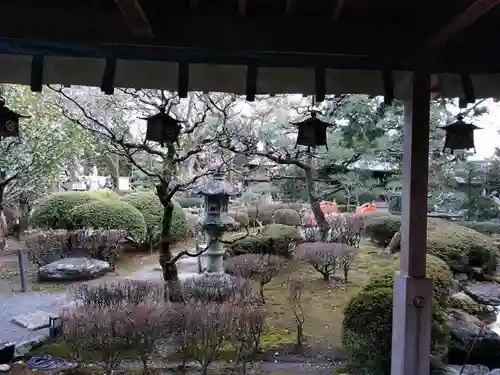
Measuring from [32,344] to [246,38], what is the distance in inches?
151

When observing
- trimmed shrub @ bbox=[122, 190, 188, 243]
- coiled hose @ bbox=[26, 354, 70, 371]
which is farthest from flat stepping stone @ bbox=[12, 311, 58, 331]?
trimmed shrub @ bbox=[122, 190, 188, 243]

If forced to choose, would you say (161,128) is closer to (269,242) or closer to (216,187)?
(216,187)

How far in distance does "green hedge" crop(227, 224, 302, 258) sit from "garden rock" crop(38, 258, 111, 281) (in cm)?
222

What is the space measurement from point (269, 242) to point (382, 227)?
9.33 ft

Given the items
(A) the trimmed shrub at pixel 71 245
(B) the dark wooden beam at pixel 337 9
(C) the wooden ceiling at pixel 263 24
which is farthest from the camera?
(A) the trimmed shrub at pixel 71 245

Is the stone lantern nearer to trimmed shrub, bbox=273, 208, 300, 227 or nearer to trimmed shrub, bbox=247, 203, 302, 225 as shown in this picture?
trimmed shrub, bbox=273, 208, 300, 227

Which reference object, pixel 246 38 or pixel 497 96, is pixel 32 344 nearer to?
pixel 246 38

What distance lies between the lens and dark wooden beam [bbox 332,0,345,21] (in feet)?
7.26

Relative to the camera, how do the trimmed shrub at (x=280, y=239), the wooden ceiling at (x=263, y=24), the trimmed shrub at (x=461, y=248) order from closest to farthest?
the wooden ceiling at (x=263, y=24)
the trimmed shrub at (x=461, y=248)
the trimmed shrub at (x=280, y=239)

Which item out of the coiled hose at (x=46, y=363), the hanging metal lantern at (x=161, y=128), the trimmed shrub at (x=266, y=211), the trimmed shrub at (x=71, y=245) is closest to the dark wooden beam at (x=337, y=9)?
the hanging metal lantern at (x=161, y=128)

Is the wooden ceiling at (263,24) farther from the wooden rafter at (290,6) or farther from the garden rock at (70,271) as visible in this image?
the garden rock at (70,271)

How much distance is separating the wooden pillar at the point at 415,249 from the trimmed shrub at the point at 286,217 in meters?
7.50

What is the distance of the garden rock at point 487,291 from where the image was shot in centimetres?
586

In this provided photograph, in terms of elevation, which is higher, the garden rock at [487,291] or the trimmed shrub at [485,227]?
→ the trimmed shrub at [485,227]
